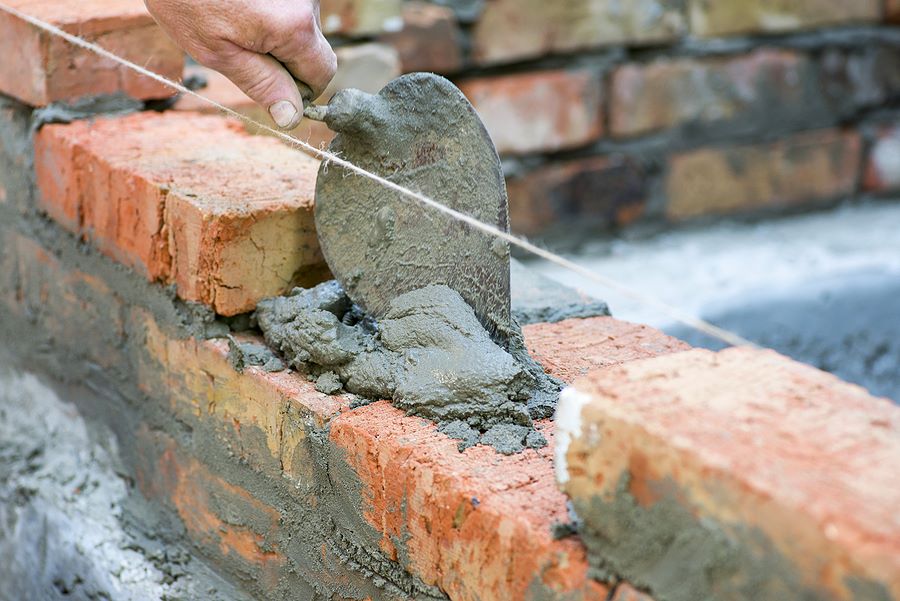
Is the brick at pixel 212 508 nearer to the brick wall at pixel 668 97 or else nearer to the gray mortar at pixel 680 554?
the gray mortar at pixel 680 554

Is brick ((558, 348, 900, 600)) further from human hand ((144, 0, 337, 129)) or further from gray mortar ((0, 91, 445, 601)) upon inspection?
human hand ((144, 0, 337, 129))

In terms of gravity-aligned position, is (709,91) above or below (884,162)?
above

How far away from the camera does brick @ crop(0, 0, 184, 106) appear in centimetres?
189

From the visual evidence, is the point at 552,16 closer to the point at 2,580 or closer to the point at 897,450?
the point at 2,580

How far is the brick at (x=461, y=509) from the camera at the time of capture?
3.43 feet

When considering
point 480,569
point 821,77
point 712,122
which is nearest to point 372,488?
point 480,569

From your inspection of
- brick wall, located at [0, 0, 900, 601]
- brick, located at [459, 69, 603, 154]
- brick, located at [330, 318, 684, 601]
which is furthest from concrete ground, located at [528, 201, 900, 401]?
brick, located at [330, 318, 684, 601]

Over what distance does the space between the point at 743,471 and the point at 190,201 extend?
926 mm

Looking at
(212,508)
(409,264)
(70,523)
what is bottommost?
(70,523)

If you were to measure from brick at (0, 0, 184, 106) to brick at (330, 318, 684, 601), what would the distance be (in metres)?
0.94

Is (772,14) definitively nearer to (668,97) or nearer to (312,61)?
(668,97)

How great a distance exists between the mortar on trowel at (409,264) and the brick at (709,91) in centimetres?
192

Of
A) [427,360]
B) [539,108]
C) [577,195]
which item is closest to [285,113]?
[427,360]

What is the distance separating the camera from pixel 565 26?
3.10 metres
